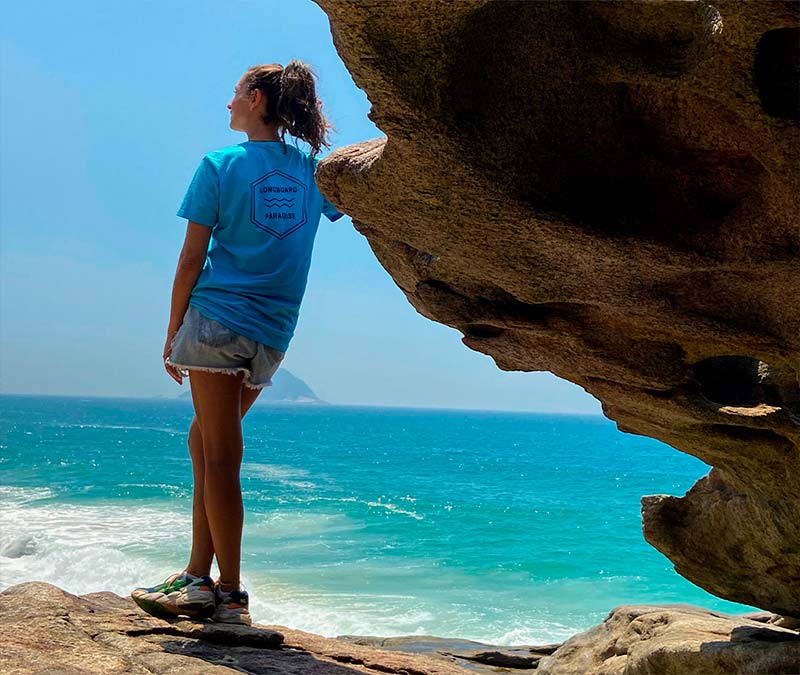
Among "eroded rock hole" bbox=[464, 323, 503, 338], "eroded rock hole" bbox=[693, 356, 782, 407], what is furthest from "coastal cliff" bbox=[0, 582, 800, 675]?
"eroded rock hole" bbox=[464, 323, 503, 338]

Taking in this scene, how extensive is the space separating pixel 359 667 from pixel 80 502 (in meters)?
22.2

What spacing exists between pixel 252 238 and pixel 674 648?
2.58 metres

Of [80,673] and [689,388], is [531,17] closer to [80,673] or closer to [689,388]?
[689,388]

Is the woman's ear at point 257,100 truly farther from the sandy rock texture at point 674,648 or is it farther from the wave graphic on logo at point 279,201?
the sandy rock texture at point 674,648

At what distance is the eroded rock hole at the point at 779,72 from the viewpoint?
2.12 meters

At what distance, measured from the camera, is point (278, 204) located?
3697 mm

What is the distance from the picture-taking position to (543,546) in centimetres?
2273

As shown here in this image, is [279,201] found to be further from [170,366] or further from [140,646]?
[140,646]

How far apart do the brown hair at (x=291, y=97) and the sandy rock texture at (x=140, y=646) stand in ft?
7.38

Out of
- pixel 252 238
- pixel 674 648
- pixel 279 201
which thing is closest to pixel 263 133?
pixel 279 201

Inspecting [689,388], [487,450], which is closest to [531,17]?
[689,388]

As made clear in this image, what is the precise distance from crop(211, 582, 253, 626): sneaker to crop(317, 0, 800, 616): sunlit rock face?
1.56 meters

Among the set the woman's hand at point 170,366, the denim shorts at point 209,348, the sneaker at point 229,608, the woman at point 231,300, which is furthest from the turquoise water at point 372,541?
the denim shorts at point 209,348

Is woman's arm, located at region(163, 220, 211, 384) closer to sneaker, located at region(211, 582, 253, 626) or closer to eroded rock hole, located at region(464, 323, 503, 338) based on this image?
sneaker, located at region(211, 582, 253, 626)
